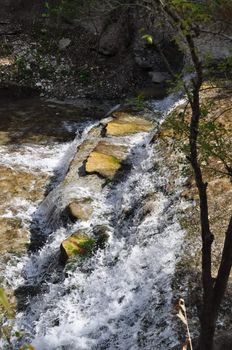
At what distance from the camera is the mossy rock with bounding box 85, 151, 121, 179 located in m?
9.96

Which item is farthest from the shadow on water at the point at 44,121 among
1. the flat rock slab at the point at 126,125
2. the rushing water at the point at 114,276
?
the rushing water at the point at 114,276

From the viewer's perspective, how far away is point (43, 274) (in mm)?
8102

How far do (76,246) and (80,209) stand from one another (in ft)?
3.40

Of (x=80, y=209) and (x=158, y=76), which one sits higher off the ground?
(x=158, y=76)

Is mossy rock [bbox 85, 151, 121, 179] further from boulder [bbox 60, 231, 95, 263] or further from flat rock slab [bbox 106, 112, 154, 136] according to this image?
boulder [bbox 60, 231, 95, 263]

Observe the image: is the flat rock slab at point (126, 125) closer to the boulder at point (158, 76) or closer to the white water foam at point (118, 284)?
the white water foam at point (118, 284)

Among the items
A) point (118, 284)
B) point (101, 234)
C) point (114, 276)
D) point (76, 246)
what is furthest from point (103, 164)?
point (118, 284)

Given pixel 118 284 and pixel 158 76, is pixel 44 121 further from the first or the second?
pixel 118 284

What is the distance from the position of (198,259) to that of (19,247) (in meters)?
3.35

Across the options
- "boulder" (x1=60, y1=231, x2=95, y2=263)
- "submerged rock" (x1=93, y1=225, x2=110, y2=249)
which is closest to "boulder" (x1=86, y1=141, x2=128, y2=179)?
"submerged rock" (x1=93, y1=225, x2=110, y2=249)

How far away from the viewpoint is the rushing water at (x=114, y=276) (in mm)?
6320

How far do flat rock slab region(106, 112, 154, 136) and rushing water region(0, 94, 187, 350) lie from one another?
5.31 feet

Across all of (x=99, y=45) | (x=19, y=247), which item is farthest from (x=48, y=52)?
(x=19, y=247)

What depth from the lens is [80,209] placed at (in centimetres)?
892
